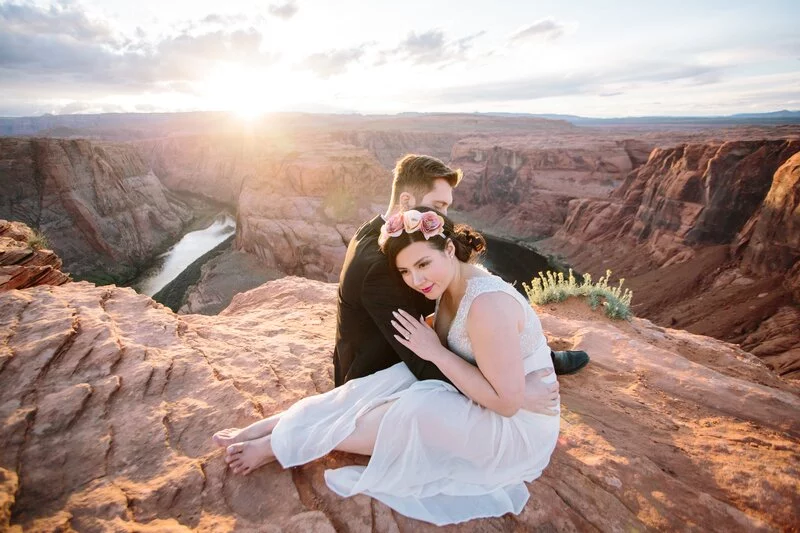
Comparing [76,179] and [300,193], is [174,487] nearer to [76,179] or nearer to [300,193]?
[300,193]

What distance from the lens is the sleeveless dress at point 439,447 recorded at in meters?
2.31

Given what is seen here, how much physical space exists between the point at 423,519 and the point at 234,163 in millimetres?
76897

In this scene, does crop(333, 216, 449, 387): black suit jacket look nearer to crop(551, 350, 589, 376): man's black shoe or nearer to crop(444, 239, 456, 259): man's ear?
crop(444, 239, 456, 259): man's ear

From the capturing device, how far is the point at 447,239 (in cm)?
244

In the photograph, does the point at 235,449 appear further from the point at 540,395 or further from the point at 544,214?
the point at 544,214

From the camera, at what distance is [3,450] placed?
238 cm

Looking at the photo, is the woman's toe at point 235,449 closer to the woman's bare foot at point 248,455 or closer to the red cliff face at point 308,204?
the woman's bare foot at point 248,455

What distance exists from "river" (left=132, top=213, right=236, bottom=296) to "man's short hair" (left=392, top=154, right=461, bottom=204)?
105 ft

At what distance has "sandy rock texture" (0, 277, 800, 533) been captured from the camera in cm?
221

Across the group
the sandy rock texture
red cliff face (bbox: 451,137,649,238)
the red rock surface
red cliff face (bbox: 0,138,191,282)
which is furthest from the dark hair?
red cliff face (bbox: 451,137,649,238)

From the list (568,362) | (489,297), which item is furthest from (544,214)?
(489,297)

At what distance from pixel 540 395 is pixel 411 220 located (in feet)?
4.46

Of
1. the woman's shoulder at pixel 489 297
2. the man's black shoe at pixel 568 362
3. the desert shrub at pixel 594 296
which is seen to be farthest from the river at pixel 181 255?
the woman's shoulder at pixel 489 297

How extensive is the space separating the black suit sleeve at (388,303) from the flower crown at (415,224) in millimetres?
308
